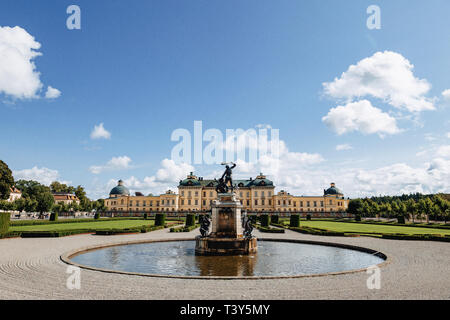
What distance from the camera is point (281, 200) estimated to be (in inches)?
3452

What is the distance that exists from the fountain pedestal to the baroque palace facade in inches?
2820

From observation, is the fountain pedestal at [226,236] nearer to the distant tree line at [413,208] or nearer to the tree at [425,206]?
the distant tree line at [413,208]

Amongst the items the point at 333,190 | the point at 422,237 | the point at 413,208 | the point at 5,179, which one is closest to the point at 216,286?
the point at 422,237

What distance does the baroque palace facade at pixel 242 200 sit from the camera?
3482 inches

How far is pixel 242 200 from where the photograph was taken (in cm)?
9019

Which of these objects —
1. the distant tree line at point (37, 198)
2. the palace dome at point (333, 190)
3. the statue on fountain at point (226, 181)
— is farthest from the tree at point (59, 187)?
the statue on fountain at point (226, 181)

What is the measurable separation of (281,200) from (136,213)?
4406cm

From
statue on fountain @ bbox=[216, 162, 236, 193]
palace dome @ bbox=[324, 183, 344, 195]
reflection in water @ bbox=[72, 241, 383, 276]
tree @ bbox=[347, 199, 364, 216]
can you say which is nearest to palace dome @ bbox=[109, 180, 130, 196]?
palace dome @ bbox=[324, 183, 344, 195]

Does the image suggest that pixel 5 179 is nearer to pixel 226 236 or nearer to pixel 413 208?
pixel 226 236

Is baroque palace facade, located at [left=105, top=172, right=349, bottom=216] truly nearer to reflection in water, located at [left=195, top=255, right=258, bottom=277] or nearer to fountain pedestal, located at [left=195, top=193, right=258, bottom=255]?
fountain pedestal, located at [left=195, top=193, right=258, bottom=255]

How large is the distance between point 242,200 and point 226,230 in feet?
245

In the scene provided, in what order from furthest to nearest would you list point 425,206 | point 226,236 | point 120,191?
1. point 120,191
2. point 425,206
3. point 226,236
